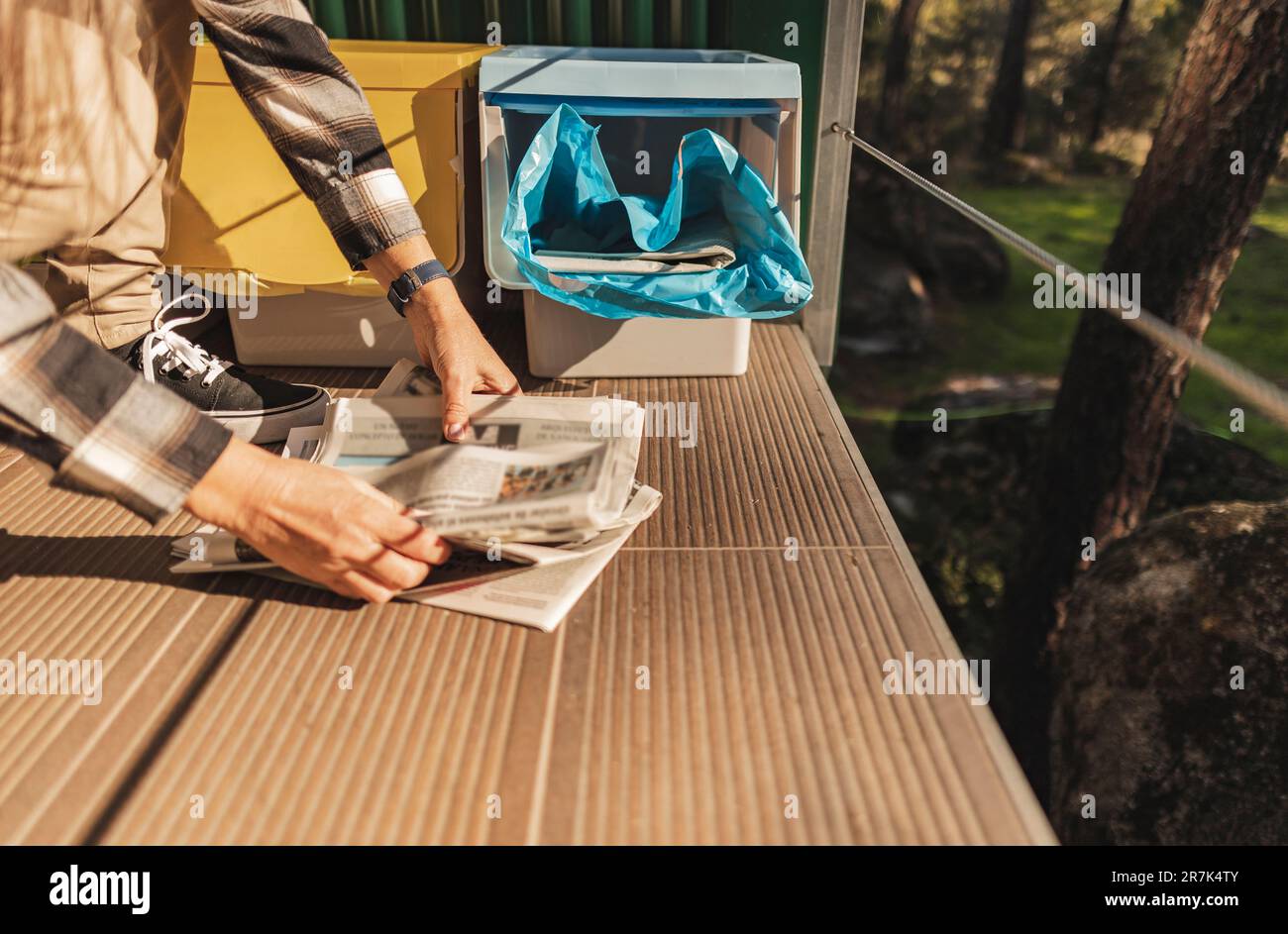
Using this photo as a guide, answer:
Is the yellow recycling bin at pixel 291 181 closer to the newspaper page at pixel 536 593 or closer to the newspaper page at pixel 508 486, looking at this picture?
the newspaper page at pixel 508 486

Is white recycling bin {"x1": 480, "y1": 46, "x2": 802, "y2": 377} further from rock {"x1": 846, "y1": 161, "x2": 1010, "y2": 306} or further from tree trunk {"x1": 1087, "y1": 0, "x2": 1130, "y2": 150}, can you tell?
tree trunk {"x1": 1087, "y1": 0, "x2": 1130, "y2": 150}

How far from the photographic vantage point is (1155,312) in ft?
8.86

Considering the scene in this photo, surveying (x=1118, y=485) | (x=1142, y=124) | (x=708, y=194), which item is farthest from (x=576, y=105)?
(x=1142, y=124)

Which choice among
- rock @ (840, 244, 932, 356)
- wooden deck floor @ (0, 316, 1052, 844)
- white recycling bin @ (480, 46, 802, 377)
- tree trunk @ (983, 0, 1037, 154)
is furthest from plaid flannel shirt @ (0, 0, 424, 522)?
tree trunk @ (983, 0, 1037, 154)

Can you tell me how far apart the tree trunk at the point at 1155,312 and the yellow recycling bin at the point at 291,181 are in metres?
2.03

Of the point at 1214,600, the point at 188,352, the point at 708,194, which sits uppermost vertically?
the point at 708,194

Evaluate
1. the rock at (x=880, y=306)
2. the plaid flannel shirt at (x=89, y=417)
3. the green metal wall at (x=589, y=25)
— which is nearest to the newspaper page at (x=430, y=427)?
the plaid flannel shirt at (x=89, y=417)

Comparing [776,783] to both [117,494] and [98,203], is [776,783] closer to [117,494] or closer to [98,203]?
[117,494]

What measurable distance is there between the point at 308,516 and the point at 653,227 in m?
0.99

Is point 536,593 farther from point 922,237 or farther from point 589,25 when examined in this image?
point 922,237

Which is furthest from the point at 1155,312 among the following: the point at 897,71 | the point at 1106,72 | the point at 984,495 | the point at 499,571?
the point at 1106,72

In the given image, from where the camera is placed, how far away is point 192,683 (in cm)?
101

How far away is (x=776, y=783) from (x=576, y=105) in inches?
51.6

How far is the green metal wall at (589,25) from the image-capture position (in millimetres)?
2023
